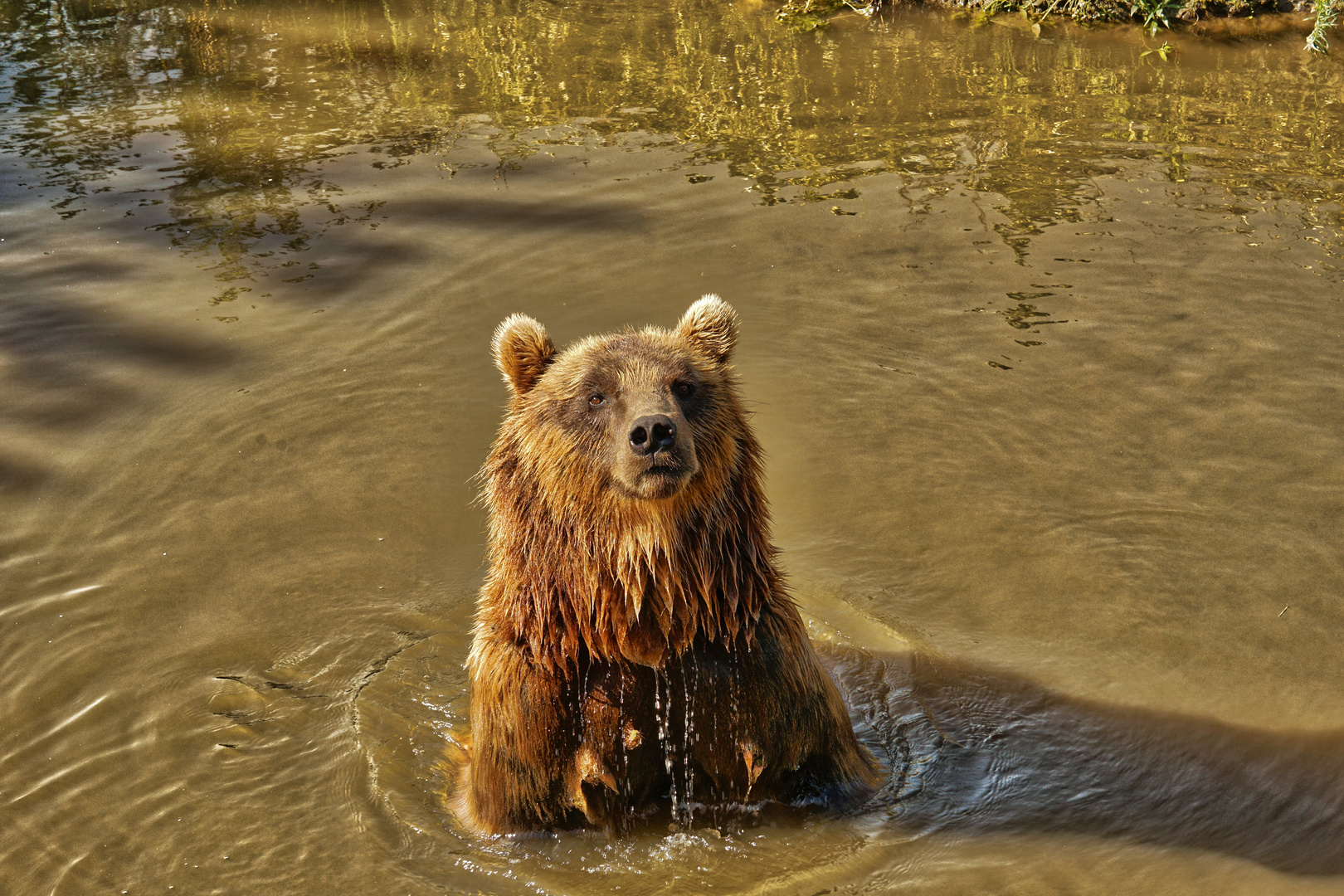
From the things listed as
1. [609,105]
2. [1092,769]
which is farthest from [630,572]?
[609,105]

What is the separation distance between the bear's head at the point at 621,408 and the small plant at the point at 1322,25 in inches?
419

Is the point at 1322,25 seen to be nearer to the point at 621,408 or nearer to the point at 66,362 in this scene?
the point at 621,408

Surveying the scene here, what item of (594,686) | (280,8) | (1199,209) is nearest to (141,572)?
(594,686)

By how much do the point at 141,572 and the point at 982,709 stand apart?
4241mm

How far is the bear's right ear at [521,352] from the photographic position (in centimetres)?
441

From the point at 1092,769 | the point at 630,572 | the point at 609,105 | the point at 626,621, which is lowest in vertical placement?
the point at 1092,769

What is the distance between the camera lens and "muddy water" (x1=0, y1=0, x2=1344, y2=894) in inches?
182

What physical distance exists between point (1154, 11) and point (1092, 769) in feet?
35.2

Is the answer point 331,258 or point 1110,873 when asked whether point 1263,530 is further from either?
point 331,258

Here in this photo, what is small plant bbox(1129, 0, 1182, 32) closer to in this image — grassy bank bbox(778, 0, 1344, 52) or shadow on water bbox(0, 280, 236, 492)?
grassy bank bbox(778, 0, 1344, 52)

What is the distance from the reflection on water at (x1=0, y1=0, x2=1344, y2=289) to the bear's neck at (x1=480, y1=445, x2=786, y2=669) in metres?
5.16

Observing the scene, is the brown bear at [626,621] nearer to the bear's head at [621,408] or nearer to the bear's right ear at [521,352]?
the bear's head at [621,408]

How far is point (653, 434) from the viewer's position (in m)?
3.74

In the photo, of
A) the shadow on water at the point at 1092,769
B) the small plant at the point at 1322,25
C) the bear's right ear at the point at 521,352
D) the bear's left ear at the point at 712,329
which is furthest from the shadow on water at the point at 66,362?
the small plant at the point at 1322,25
